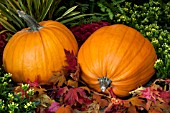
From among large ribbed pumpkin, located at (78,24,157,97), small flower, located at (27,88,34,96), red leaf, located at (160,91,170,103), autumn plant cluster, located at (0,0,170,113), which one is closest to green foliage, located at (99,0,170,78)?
autumn plant cluster, located at (0,0,170,113)

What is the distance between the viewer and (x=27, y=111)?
2.22 metres

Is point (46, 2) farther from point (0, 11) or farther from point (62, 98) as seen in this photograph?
point (62, 98)

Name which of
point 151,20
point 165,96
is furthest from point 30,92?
point 151,20

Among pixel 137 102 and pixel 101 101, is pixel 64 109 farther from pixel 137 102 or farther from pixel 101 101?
pixel 137 102

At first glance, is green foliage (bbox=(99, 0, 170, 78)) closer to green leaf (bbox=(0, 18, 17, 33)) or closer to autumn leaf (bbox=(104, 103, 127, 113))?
autumn leaf (bbox=(104, 103, 127, 113))

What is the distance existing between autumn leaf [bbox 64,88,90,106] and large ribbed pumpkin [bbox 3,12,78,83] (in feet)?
0.90

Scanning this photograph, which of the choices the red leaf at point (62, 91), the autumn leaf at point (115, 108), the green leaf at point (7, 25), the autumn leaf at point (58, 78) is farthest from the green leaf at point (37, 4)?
the autumn leaf at point (115, 108)

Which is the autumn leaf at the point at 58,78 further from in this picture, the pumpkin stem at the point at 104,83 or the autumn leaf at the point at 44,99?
the pumpkin stem at the point at 104,83

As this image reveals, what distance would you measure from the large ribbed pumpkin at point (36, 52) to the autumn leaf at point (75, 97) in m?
0.27

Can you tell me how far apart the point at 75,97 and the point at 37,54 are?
41 cm

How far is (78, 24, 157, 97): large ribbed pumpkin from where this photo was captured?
239 centimetres

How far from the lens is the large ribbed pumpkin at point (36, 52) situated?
253cm

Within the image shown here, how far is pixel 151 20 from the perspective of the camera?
3.31m

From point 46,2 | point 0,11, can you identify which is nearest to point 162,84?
point 46,2
